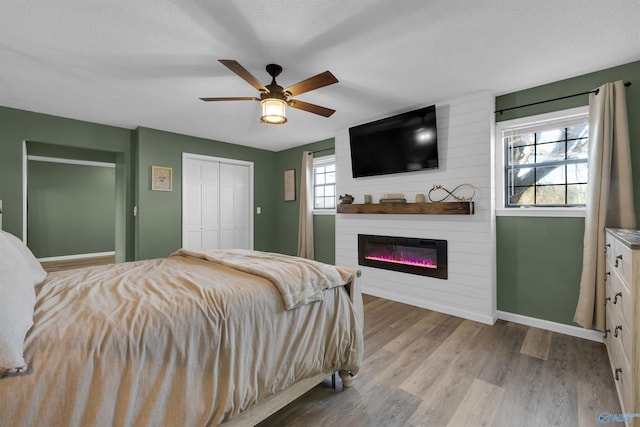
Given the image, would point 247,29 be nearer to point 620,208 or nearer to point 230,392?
point 230,392

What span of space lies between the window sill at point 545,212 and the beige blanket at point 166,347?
7.35 ft

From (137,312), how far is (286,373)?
0.81 meters

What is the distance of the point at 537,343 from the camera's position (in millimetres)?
2531

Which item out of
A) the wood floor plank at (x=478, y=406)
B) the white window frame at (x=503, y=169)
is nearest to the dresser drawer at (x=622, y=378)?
the wood floor plank at (x=478, y=406)

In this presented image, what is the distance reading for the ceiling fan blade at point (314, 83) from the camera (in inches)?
80.5

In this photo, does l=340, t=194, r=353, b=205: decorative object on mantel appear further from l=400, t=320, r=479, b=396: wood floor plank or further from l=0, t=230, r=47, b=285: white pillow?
l=0, t=230, r=47, b=285: white pillow

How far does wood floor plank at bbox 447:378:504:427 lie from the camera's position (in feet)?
5.28

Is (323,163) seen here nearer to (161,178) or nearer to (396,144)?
(396,144)

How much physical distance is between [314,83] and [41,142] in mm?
3826

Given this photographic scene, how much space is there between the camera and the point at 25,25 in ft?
6.23

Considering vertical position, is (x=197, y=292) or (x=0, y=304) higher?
(x=0, y=304)

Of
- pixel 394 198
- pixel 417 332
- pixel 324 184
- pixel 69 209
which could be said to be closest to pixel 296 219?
pixel 324 184

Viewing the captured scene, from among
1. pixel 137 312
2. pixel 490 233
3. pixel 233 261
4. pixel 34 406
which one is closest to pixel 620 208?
pixel 490 233

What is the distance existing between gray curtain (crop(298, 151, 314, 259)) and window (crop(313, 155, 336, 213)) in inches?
6.5
